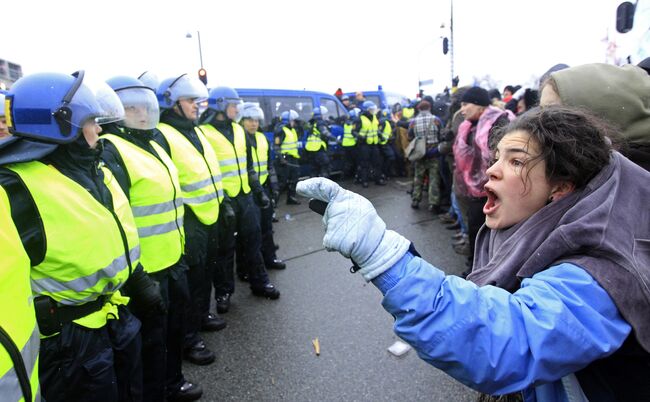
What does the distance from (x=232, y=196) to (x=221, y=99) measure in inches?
39.2

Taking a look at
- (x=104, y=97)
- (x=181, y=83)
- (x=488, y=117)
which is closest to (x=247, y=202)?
(x=181, y=83)

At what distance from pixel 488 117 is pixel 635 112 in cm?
250

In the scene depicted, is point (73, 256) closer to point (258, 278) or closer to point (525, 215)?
point (525, 215)

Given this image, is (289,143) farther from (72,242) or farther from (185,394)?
(72,242)

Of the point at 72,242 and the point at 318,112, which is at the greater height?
the point at 318,112

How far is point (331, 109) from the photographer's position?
10.9 metres

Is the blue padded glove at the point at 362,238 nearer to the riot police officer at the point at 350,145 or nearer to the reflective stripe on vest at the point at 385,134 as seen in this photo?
the riot police officer at the point at 350,145

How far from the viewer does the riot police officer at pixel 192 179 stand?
298 cm

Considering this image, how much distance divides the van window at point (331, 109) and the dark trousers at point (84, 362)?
9.14 metres

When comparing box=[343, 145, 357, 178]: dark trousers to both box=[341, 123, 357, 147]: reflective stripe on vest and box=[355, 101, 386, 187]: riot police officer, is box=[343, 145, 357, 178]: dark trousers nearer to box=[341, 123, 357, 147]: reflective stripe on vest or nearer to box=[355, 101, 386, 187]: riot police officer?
box=[341, 123, 357, 147]: reflective stripe on vest

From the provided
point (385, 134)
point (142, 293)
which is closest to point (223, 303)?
point (142, 293)

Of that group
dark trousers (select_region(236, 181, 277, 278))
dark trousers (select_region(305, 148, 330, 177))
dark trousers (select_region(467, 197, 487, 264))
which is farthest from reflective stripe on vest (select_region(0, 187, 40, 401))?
Result: dark trousers (select_region(305, 148, 330, 177))

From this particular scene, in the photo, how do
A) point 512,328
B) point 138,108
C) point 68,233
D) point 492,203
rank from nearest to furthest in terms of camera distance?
point 512,328 < point 492,203 < point 68,233 < point 138,108

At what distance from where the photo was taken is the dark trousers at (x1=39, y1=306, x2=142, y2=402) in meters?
1.59
